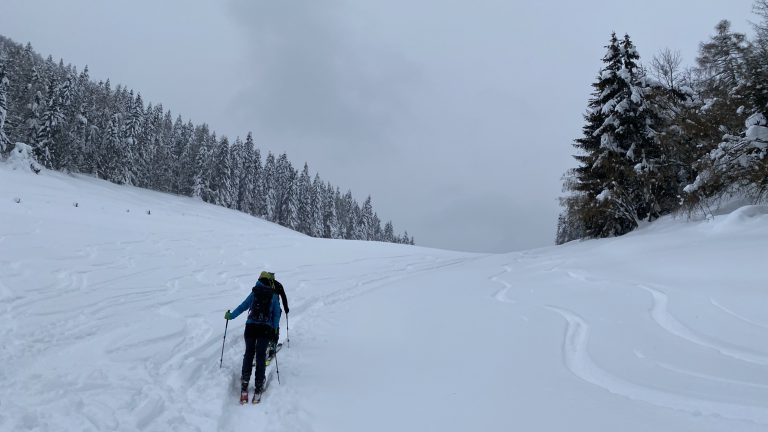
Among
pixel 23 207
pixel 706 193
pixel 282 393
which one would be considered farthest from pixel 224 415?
pixel 23 207

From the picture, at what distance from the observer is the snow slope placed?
5145mm

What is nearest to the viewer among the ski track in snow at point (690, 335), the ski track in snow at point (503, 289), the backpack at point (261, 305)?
the ski track in snow at point (690, 335)

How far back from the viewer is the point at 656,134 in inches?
803

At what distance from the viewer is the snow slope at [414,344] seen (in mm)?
5145

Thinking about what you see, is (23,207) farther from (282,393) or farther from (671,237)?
(671,237)

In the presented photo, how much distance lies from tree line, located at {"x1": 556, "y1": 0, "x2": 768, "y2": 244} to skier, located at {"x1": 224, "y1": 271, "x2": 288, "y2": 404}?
1635 cm

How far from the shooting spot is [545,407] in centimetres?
523

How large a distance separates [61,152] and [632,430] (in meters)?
67.7

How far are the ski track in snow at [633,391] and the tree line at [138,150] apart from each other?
52.8 m

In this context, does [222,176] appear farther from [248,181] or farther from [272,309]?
[272,309]

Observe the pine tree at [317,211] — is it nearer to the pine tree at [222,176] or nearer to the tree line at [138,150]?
the tree line at [138,150]

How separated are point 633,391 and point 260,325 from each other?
5.44m

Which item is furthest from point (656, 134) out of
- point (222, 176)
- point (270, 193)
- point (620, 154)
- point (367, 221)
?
point (367, 221)

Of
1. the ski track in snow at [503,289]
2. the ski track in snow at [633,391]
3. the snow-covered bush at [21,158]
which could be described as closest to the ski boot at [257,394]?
the ski track in snow at [633,391]
